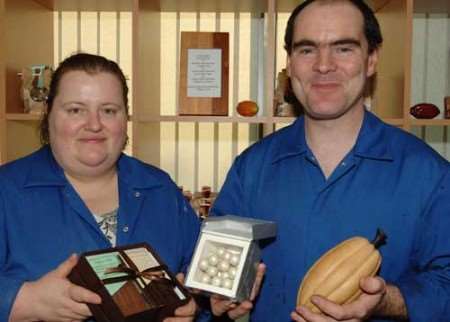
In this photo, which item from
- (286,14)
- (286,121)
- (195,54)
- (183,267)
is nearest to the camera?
(183,267)

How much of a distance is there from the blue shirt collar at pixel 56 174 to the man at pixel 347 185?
332 mm

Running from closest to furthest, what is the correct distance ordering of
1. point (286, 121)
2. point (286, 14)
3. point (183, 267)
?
1. point (183, 267)
2. point (286, 121)
3. point (286, 14)

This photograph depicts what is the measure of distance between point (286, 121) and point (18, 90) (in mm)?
1076

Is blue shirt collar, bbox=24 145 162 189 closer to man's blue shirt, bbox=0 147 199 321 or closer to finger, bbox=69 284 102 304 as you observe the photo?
man's blue shirt, bbox=0 147 199 321

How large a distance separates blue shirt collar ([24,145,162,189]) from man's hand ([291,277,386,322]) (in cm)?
65

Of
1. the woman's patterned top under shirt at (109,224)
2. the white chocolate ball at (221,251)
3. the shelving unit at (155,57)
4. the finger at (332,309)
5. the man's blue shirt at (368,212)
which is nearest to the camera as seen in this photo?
the finger at (332,309)

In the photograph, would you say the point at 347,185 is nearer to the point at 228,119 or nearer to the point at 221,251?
the point at 221,251

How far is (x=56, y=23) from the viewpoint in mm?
2568

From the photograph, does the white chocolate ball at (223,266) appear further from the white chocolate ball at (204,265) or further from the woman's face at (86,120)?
the woman's face at (86,120)

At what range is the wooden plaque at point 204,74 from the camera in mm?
2238

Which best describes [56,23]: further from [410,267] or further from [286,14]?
[410,267]

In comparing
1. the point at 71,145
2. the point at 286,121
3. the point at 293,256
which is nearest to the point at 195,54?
the point at 286,121

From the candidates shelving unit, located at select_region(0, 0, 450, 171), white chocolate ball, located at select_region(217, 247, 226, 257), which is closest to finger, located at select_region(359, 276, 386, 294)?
white chocolate ball, located at select_region(217, 247, 226, 257)

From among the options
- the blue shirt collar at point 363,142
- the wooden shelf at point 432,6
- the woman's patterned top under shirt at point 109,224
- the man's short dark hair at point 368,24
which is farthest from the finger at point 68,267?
the wooden shelf at point 432,6
